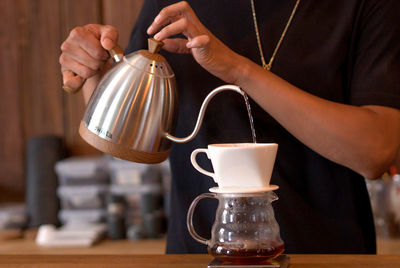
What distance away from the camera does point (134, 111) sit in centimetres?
95

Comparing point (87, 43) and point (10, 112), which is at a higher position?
point (87, 43)

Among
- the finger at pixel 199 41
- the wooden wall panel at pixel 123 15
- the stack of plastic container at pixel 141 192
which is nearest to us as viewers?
the finger at pixel 199 41

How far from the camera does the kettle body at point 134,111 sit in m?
0.95

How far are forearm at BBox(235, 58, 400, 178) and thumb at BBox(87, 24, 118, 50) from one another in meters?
0.22

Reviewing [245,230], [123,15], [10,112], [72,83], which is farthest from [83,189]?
[245,230]

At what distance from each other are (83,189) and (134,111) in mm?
1374

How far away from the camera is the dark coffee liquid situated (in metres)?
0.83

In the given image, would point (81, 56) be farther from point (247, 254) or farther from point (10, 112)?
point (10, 112)

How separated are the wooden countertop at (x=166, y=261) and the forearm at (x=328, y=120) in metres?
0.19

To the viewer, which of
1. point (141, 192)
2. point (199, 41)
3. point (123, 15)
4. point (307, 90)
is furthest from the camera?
point (123, 15)

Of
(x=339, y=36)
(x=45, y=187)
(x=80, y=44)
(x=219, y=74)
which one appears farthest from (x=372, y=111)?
(x=45, y=187)

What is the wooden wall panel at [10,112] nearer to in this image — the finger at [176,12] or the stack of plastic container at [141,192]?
the stack of plastic container at [141,192]

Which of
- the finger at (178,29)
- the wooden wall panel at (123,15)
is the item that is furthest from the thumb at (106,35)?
the wooden wall panel at (123,15)

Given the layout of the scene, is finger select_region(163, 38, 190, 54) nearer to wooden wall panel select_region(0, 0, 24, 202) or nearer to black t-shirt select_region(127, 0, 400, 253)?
black t-shirt select_region(127, 0, 400, 253)
